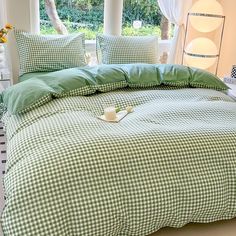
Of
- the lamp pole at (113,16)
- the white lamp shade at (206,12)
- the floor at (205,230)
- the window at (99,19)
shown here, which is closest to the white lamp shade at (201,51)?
the white lamp shade at (206,12)

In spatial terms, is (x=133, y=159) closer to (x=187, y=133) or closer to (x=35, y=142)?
(x=187, y=133)

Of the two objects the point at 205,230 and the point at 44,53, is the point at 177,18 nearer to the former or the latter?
the point at 44,53

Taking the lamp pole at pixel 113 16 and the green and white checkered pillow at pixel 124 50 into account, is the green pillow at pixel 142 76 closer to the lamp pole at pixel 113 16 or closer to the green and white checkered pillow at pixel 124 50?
the green and white checkered pillow at pixel 124 50

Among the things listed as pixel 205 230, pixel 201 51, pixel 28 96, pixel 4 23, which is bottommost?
pixel 205 230

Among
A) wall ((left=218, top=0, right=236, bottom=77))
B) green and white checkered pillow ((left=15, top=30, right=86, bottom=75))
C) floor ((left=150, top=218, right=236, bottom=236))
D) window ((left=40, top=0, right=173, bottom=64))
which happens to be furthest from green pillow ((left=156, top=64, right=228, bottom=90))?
wall ((left=218, top=0, right=236, bottom=77))

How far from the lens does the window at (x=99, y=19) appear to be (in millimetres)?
3354

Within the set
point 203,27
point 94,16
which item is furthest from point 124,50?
point 203,27

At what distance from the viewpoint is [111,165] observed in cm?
140

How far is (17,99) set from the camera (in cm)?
192

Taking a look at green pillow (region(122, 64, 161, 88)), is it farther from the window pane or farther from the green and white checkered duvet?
the window pane

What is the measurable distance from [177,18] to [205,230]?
2568 mm

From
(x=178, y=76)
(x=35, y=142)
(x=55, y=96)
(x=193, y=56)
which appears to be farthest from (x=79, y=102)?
(x=193, y=56)

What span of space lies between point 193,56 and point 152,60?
65 centimetres

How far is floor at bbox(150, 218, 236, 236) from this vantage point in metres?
1.62
